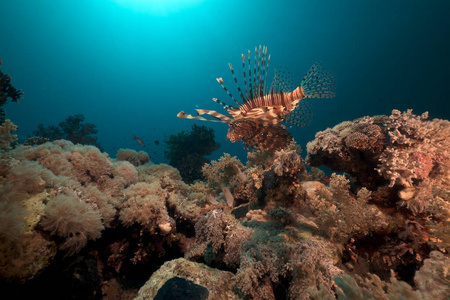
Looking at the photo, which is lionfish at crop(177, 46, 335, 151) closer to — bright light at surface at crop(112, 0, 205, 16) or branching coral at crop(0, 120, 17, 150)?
branching coral at crop(0, 120, 17, 150)

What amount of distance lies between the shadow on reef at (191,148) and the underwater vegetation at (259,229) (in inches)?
223

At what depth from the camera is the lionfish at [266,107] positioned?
3213 mm

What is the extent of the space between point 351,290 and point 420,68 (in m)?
69.4

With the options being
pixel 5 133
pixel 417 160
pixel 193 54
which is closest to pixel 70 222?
pixel 5 133

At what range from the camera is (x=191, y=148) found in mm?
10844

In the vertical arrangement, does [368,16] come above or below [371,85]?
above

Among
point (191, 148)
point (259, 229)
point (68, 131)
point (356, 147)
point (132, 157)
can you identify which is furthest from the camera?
point (68, 131)

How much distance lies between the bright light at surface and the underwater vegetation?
100m

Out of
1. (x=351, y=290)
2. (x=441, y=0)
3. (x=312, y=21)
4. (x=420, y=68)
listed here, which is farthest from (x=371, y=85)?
(x=351, y=290)

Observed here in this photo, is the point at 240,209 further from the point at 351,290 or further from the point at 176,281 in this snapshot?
the point at 351,290

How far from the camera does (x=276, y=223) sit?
10.5 feet

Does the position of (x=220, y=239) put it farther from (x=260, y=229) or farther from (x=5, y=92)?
(x=5, y=92)

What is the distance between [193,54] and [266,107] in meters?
115

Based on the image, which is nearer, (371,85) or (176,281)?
(176,281)
